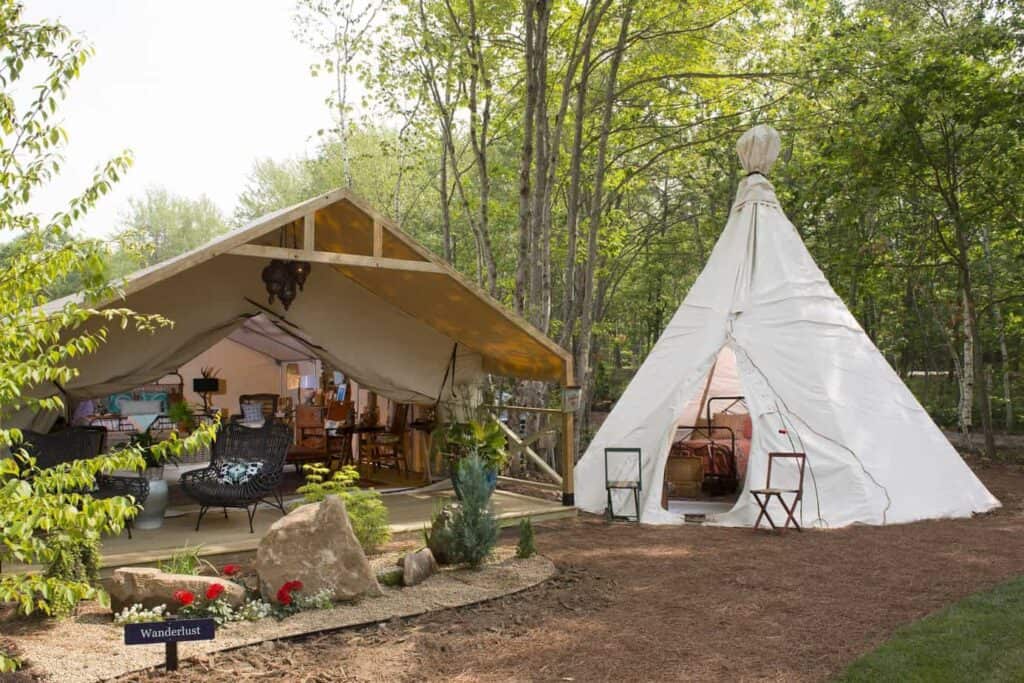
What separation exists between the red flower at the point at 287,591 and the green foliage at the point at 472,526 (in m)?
1.32

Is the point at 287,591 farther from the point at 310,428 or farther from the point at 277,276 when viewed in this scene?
the point at 310,428

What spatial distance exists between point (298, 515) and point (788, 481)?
4616 mm

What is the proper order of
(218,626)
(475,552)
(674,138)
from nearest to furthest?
1. (218,626)
2. (475,552)
3. (674,138)

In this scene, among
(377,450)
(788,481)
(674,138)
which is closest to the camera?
(788,481)

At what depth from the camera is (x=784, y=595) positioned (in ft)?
18.1

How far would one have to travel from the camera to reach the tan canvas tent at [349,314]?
7.15 meters

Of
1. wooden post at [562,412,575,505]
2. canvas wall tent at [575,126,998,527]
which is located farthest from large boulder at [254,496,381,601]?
canvas wall tent at [575,126,998,527]

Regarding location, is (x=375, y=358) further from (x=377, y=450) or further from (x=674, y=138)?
(x=674, y=138)

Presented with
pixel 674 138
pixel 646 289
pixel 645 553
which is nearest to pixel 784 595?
pixel 645 553

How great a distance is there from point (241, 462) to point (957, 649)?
521cm

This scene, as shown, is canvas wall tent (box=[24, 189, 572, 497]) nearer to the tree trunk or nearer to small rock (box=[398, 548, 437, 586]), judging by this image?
small rock (box=[398, 548, 437, 586])

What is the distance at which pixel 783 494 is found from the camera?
7988mm

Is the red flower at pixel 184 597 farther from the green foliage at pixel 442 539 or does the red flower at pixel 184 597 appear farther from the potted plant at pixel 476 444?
the potted plant at pixel 476 444

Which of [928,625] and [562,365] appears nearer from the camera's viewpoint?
[928,625]
